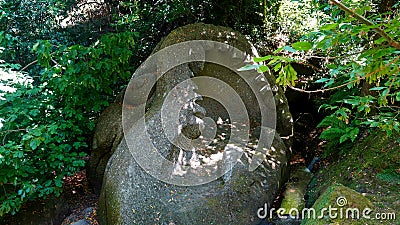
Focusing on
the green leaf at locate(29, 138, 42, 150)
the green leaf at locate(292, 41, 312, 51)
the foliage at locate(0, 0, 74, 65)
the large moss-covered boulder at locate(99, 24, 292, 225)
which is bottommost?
the large moss-covered boulder at locate(99, 24, 292, 225)

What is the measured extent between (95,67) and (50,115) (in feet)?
3.05

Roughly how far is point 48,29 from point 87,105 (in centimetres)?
227

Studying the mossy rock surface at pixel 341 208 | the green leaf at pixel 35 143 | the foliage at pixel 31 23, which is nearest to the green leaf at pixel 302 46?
the mossy rock surface at pixel 341 208

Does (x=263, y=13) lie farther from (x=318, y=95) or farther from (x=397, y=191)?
(x=397, y=191)

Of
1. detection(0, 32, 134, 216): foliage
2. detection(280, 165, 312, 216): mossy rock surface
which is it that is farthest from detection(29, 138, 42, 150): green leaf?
detection(280, 165, 312, 216): mossy rock surface

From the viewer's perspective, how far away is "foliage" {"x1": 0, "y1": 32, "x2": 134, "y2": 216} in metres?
3.45

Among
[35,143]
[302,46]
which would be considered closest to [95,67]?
[35,143]

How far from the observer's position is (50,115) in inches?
168

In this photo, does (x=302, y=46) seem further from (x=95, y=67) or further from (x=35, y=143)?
(x=95, y=67)

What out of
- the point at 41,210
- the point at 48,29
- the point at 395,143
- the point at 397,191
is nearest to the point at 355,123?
the point at 395,143

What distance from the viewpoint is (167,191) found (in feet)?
11.4

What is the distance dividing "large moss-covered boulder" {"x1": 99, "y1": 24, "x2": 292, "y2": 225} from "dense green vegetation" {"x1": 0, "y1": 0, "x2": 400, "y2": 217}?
0.66 meters

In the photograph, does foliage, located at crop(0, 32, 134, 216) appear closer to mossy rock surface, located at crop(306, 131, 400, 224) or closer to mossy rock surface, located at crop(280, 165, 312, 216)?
mossy rock surface, located at crop(280, 165, 312, 216)

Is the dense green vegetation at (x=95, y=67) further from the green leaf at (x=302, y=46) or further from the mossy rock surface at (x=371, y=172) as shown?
the mossy rock surface at (x=371, y=172)
